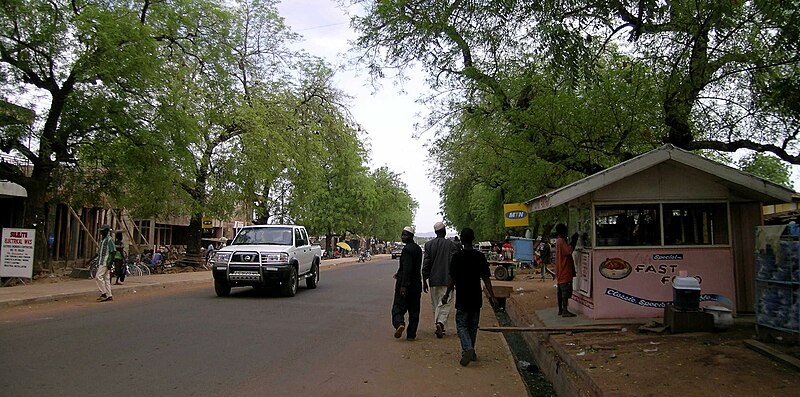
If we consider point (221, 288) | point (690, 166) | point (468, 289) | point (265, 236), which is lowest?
point (221, 288)

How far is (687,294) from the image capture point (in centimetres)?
922

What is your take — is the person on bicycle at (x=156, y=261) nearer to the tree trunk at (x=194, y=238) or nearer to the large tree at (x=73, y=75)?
the tree trunk at (x=194, y=238)

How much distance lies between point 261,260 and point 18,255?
7.71 meters

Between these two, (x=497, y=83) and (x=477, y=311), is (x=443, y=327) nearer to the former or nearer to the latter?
(x=477, y=311)

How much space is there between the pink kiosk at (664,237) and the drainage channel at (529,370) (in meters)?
1.59

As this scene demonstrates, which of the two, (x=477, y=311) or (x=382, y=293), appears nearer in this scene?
(x=477, y=311)

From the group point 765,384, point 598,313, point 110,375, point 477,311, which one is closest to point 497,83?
point 598,313

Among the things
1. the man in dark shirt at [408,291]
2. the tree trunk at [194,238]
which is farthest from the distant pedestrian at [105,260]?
the tree trunk at [194,238]

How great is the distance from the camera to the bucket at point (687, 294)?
363 inches

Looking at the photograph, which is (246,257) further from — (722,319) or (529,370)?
(722,319)

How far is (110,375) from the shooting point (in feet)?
22.4

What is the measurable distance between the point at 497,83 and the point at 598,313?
5944 mm

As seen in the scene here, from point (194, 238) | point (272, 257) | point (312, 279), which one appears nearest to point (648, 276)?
point (272, 257)

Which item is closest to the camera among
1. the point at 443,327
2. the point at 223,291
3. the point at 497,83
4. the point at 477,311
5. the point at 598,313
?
the point at 477,311
